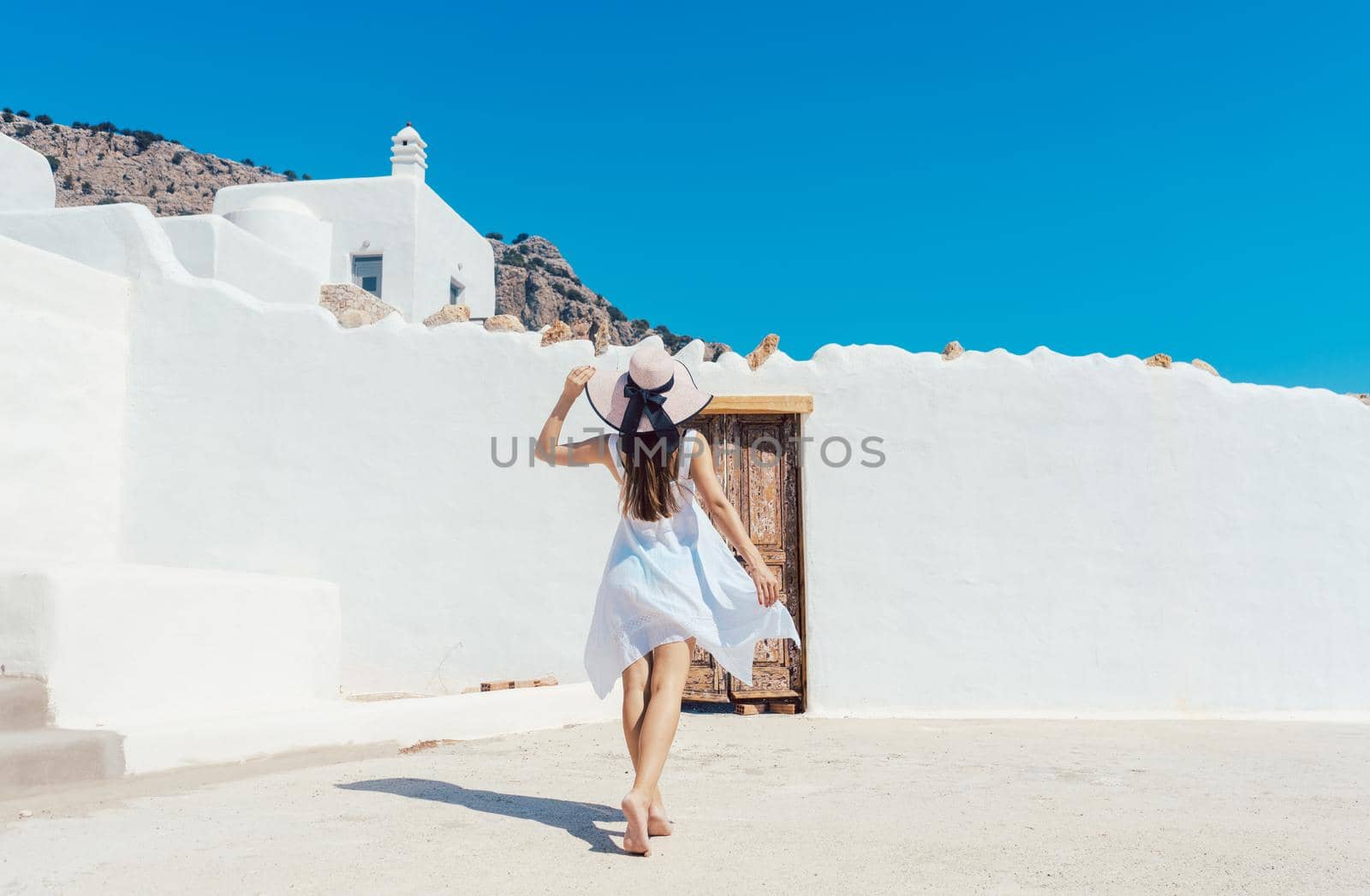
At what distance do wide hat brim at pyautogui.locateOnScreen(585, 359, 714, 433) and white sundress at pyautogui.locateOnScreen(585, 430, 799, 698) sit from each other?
0.09m

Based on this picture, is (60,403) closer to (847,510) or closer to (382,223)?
(847,510)

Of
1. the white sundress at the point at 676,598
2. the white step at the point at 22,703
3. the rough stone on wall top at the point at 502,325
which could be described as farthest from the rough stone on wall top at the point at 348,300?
the white sundress at the point at 676,598

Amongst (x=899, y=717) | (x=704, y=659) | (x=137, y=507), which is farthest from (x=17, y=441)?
(x=899, y=717)

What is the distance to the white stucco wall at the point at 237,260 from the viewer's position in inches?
378

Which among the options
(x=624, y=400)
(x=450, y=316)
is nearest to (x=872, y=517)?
(x=450, y=316)

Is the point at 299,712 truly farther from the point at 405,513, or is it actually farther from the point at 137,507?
the point at 137,507

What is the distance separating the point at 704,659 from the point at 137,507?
3.94 metres

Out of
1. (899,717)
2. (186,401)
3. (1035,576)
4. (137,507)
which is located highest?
(186,401)

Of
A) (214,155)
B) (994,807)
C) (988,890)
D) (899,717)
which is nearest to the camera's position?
(988,890)

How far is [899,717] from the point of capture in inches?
272

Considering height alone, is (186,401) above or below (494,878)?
above

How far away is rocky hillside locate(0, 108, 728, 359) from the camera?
3138cm

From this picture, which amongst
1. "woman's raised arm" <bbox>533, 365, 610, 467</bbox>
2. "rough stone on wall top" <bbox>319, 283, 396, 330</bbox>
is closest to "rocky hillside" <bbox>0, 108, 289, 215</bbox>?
"rough stone on wall top" <bbox>319, 283, 396, 330</bbox>

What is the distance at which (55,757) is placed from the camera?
12.9 ft
